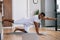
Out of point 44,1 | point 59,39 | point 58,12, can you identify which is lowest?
point 59,39

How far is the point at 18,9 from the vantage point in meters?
8.55

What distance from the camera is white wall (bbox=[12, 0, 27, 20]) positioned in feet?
27.8

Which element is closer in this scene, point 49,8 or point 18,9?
point 49,8

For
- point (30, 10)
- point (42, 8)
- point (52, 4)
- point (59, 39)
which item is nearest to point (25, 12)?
point (30, 10)

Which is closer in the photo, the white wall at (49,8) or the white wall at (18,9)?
the white wall at (49,8)

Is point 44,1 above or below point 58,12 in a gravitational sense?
above

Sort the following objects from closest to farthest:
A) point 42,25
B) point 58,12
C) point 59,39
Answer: point 59,39, point 58,12, point 42,25

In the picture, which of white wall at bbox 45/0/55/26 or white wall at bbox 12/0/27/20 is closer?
white wall at bbox 45/0/55/26

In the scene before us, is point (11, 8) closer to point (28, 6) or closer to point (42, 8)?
point (28, 6)

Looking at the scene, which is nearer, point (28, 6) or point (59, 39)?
point (59, 39)

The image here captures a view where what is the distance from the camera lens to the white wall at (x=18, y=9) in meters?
8.48

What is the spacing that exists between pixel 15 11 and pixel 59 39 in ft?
14.7

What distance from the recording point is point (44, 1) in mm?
8391

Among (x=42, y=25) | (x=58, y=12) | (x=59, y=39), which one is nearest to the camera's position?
(x=59, y=39)
